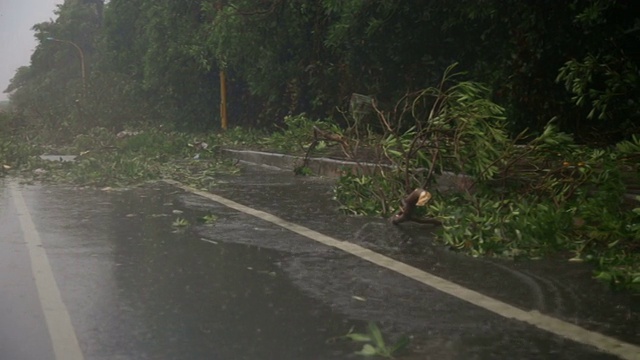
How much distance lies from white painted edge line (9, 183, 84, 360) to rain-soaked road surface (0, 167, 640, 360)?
0.02 m

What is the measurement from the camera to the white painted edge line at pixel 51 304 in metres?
4.77

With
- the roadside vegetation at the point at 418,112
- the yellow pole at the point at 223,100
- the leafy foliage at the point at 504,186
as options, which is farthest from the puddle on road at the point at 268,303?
the yellow pole at the point at 223,100

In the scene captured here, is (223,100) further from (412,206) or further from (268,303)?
(268,303)

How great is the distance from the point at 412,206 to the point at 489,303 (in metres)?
3.49

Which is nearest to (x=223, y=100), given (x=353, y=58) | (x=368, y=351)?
(x=353, y=58)

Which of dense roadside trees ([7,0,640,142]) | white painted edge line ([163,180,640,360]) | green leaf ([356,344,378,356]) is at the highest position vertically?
dense roadside trees ([7,0,640,142])

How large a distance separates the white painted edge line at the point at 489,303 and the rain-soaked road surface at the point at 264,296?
0.02 meters

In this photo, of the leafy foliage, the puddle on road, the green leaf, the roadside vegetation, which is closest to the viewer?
the green leaf

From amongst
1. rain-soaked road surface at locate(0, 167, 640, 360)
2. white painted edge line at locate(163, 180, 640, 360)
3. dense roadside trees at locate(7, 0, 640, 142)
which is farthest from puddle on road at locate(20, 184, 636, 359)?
dense roadside trees at locate(7, 0, 640, 142)

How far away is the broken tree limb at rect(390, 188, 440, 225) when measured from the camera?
8992mm

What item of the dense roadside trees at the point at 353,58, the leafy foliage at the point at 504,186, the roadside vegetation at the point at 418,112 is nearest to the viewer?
the leafy foliage at the point at 504,186

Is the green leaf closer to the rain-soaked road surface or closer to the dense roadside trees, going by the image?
the rain-soaked road surface

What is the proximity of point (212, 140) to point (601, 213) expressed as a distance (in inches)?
660

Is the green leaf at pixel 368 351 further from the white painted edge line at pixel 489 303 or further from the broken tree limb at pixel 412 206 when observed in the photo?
the broken tree limb at pixel 412 206
